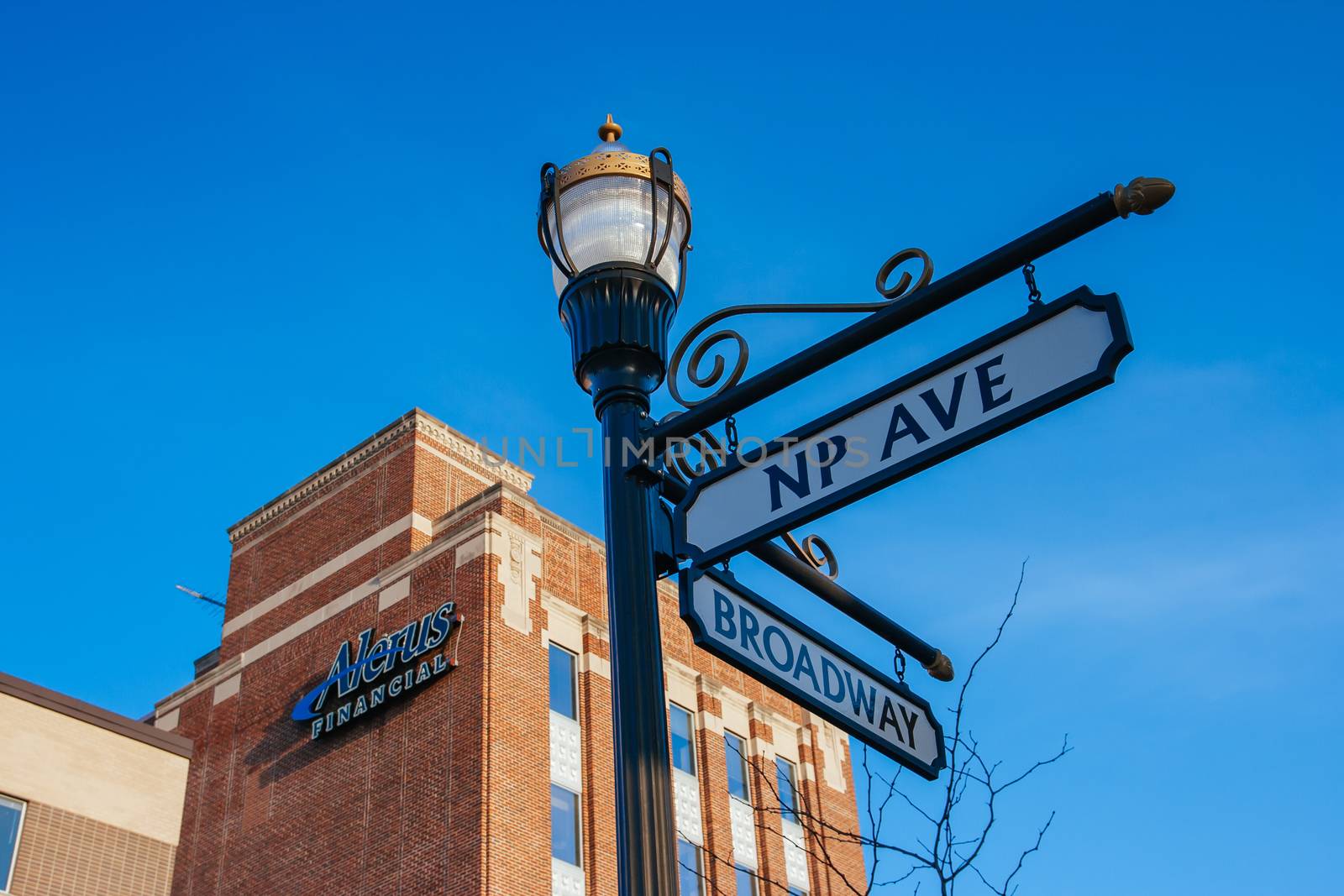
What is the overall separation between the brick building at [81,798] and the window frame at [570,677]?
8215mm

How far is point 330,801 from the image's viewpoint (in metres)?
29.6

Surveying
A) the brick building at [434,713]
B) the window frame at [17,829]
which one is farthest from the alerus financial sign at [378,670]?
the window frame at [17,829]

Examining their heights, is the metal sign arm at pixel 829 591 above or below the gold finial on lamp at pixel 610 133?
below

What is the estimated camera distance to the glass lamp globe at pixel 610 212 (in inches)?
225

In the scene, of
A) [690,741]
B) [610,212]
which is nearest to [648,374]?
[610,212]

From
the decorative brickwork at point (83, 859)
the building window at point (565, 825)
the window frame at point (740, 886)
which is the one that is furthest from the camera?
the window frame at point (740, 886)

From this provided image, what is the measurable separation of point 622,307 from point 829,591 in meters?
1.34

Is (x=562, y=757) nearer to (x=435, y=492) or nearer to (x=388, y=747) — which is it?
(x=388, y=747)

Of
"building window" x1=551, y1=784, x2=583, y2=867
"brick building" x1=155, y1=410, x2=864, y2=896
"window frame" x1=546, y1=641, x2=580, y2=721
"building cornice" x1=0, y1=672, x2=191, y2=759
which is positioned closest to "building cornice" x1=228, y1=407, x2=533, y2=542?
"brick building" x1=155, y1=410, x2=864, y2=896

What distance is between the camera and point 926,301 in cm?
498

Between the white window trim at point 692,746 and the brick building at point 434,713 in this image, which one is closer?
A: the brick building at point 434,713

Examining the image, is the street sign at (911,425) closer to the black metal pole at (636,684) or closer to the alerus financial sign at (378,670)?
the black metal pole at (636,684)

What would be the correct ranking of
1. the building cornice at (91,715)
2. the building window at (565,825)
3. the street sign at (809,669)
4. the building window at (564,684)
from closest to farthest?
the street sign at (809,669) → the building cornice at (91,715) → the building window at (565,825) → the building window at (564,684)

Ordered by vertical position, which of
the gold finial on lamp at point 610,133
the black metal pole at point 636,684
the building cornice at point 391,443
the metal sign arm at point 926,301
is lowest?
the black metal pole at point 636,684
